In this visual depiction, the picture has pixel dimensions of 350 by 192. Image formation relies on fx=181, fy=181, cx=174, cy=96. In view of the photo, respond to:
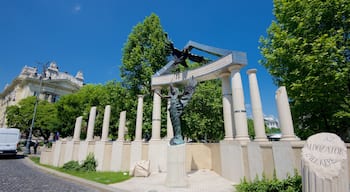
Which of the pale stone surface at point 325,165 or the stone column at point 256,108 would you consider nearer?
the pale stone surface at point 325,165

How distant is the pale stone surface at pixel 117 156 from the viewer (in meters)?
12.2

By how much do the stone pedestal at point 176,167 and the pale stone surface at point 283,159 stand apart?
11.9 ft

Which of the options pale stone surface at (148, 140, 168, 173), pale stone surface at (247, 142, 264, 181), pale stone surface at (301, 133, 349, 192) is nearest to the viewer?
pale stone surface at (301, 133, 349, 192)

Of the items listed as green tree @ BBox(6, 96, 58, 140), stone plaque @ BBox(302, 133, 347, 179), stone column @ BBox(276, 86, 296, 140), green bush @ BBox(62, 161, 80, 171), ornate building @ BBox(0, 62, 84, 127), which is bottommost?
green bush @ BBox(62, 161, 80, 171)

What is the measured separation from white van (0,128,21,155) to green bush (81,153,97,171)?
37.8 feet

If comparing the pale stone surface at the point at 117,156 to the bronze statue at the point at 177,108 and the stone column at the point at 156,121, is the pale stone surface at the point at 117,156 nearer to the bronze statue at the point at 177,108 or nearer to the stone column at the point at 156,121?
the stone column at the point at 156,121

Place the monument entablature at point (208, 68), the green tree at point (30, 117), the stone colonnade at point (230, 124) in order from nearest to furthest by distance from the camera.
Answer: the stone colonnade at point (230, 124) → the monument entablature at point (208, 68) → the green tree at point (30, 117)

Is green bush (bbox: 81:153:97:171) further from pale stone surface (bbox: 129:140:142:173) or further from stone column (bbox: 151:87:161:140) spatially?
stone column (bbox: 151:87:161:140)

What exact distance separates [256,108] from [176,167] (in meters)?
4.70

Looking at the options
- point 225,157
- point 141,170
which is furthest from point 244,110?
point 141,170

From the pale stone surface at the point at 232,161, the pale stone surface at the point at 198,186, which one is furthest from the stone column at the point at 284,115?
the pale stone surface at the point at 198,186

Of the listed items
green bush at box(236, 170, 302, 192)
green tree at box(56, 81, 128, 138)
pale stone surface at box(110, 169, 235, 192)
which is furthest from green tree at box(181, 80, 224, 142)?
green tree at box(56, 81, 128, 138)

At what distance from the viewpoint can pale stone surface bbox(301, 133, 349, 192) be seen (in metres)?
3.33

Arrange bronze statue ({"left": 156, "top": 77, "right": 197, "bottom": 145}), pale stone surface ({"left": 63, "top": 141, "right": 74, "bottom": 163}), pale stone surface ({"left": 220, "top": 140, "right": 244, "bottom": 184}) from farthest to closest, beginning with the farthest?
pale stone surface ({"left": 63, "top": 141, "right": 74, "bottom": 163})
bronze statue ({"left": 156, "top": 77, "right": 197, "bottom": 145})
pale stone surface ({"left": 220, "top": 140, "right": 244, "bottom": 184})
